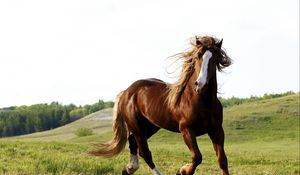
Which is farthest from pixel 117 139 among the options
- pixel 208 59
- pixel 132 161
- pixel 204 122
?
pixel 208 59

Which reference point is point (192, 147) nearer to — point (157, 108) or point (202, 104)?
point (202, 104)

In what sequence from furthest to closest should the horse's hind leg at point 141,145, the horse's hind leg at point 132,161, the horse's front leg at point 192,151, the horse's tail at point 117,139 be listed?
the horse's tail at point 117,139 < the horse's hind leg at point 132,161 < the horse's hind leg at point 141,145 < the horse's front leg at point 192,151

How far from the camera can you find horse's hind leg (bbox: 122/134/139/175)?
947 centimetres

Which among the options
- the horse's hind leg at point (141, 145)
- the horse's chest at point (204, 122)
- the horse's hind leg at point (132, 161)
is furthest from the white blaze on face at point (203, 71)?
the horse's hind leg at point (132, 161)

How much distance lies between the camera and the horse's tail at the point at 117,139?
9820 mm

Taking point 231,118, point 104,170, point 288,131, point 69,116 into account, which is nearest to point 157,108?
point 104,170

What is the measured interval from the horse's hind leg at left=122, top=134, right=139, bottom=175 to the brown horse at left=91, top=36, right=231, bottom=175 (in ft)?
0.85

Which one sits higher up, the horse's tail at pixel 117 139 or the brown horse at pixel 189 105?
the brown horse at pixel 189 105

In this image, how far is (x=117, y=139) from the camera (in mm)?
9852

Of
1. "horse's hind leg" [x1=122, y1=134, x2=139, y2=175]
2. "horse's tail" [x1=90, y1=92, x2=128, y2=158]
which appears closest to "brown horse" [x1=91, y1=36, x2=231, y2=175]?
"horse's hind leg" [x1=122, y1=134, x2=139, y2=175]

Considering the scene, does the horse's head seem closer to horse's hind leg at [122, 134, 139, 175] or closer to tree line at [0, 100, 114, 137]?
horse's hind leg at [122, 134, 139, 175]

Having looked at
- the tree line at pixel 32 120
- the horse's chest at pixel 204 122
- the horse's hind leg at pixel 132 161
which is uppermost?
the horse's chest at pixel 204 122

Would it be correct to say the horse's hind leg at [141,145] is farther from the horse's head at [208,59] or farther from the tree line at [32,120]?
the tree line at [32,120]

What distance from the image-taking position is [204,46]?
24.5ft
